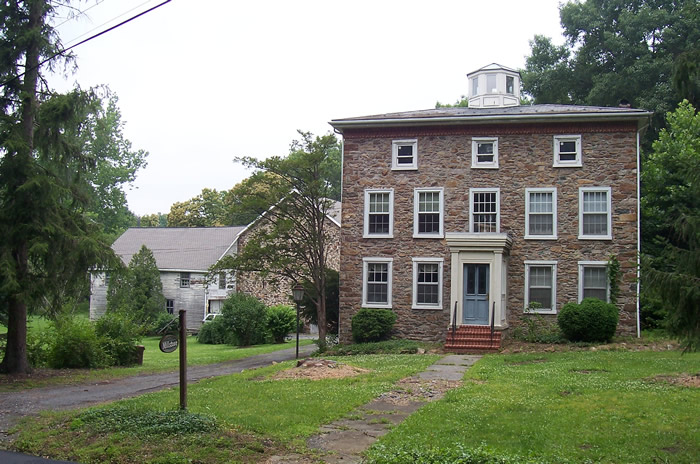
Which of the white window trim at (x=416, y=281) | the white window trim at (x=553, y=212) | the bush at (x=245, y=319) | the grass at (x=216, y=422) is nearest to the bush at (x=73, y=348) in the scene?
the grass at (x=216, y=422)

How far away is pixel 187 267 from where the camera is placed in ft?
143

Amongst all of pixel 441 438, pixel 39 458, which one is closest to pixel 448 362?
pixel 441 438

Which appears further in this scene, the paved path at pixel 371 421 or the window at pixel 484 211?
the window at pixel 484 211

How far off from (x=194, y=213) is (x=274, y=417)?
55011mm

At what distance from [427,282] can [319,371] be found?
9829 mm

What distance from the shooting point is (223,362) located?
22578 mm

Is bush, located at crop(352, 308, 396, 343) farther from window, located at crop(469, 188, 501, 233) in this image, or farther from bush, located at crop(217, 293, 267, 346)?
bush, located at crop(217, 293, 267, 346)

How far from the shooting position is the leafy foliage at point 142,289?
39.6m

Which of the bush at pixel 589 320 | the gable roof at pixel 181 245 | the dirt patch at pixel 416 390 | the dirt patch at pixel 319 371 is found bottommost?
the dirt patch at pixel 319 371

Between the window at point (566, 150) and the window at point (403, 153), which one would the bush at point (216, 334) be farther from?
the window at point (566, 150)

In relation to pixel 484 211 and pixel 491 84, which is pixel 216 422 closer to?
pixel 484 211

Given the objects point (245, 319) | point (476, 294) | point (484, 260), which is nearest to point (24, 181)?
point (484, 260)

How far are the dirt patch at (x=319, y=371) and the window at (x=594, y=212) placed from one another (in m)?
11.2

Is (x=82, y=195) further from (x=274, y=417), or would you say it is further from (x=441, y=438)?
(x=441, y=438)
